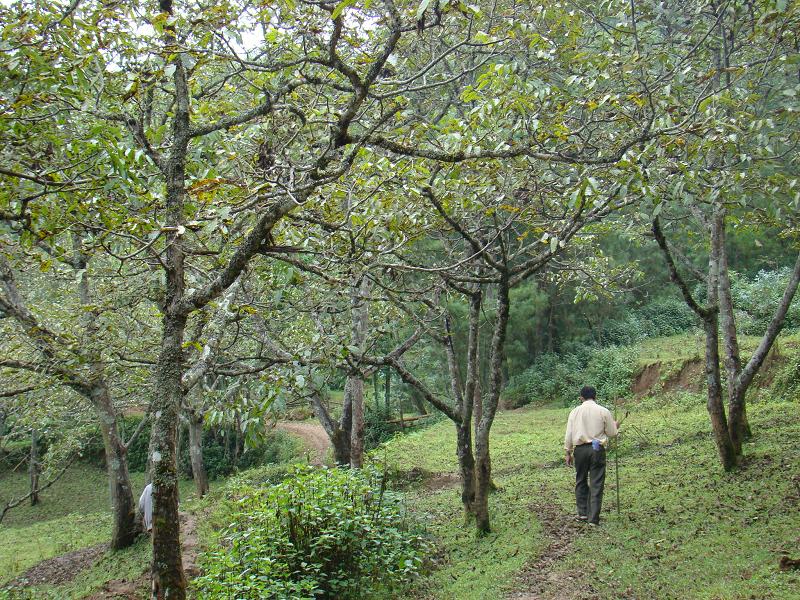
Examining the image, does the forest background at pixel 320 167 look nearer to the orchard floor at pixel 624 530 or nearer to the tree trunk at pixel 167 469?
the tree trunk at pixel 167 469

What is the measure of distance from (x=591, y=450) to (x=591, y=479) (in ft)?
1.27

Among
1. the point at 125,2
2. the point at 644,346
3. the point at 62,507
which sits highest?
the point at 125,2

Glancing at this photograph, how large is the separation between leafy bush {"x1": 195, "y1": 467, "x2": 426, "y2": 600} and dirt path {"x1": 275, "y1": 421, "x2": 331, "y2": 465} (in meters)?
13.7

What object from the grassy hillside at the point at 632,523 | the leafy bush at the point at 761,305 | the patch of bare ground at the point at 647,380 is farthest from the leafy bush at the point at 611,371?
the leafy bush at the point at 761,305

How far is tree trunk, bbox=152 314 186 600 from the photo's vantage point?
14.0 feet

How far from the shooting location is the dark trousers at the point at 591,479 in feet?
A: 24.5

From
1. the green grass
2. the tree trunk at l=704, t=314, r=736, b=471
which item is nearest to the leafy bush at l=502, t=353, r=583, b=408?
the tree trunk at l=704, t=314, r=736, b=471

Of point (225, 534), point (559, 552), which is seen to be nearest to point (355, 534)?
point (225, 534)

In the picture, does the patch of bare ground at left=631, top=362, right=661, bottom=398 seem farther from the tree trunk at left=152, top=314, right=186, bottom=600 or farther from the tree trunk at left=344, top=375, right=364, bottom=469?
the tree trunk at left=152, top=314, right=186, bottom=600

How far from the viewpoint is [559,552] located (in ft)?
22.2

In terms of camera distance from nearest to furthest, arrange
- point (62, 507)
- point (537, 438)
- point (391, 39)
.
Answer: point (391, 39) < point (537, 438) < point (62, 507)

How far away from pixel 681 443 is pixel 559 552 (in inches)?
214

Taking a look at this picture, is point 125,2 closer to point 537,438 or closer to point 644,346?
point 537,438

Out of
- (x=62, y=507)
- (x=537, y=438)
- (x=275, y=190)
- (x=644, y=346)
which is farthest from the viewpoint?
(x=62, y=507)
